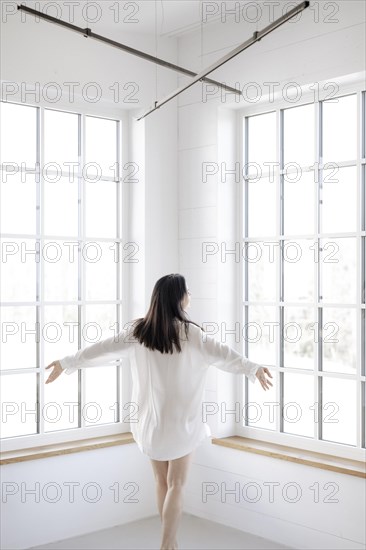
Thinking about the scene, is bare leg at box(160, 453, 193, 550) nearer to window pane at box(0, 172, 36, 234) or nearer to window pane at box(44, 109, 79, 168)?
window pane at box(0, 172, 36, 234)

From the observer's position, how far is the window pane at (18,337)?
382 cm

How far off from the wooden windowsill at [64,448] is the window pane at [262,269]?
1217mm

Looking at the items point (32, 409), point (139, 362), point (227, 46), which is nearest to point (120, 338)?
point (139, 362)

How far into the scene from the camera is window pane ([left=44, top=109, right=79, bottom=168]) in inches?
157

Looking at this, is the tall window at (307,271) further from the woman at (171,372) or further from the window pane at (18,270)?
the window pane at (18,270)

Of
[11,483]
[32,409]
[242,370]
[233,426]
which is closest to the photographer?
[242,370]

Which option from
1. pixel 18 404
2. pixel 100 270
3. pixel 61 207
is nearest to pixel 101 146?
pixel 61 207

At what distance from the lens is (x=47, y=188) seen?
13.1 feet

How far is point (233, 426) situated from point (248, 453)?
0.30 metres

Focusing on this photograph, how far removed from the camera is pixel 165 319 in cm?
319

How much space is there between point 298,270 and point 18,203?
1.71 meters

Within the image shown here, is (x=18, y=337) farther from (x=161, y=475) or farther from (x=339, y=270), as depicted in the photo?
(x=339, y=270)

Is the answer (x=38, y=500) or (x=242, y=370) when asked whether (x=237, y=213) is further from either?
(x=38, y=500)

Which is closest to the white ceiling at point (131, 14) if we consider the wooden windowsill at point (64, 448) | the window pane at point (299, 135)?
the window pane at point (299, 135)
